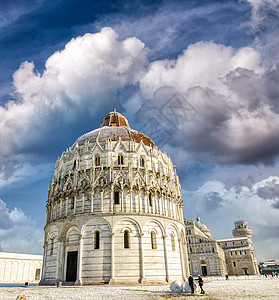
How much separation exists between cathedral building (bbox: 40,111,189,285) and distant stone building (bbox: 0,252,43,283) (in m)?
44.2

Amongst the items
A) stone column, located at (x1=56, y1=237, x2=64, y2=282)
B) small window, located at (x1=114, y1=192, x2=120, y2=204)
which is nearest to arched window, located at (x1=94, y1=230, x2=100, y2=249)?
small window, located at (x1=114, y1=192, x2=120, y2=204)

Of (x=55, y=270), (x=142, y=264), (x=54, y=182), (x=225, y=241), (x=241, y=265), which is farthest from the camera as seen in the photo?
(x=225, y=241)

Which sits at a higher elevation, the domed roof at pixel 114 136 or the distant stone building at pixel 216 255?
the domed roof at pixel 114 136

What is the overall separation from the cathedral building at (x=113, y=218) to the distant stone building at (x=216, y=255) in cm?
5807

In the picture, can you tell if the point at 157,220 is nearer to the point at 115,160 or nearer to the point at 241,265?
the point at 115,160

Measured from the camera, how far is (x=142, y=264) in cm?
2836

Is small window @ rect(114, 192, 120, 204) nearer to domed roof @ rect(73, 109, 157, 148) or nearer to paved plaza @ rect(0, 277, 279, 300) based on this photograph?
domed roof @ rect(73, 109, 157, 148)

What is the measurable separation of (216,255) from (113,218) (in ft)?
224

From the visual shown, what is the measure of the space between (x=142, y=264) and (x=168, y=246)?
4775mm

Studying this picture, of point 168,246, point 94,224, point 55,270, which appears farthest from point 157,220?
point 55,270

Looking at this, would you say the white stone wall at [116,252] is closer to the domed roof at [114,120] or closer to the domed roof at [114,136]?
the domed roof at [114,136]

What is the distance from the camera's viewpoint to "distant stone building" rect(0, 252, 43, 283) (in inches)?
2650

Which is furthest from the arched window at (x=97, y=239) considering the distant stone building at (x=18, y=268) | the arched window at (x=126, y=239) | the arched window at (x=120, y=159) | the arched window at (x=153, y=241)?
the distant stone building at (x=18, y=268)

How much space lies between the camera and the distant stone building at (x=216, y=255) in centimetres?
8600
